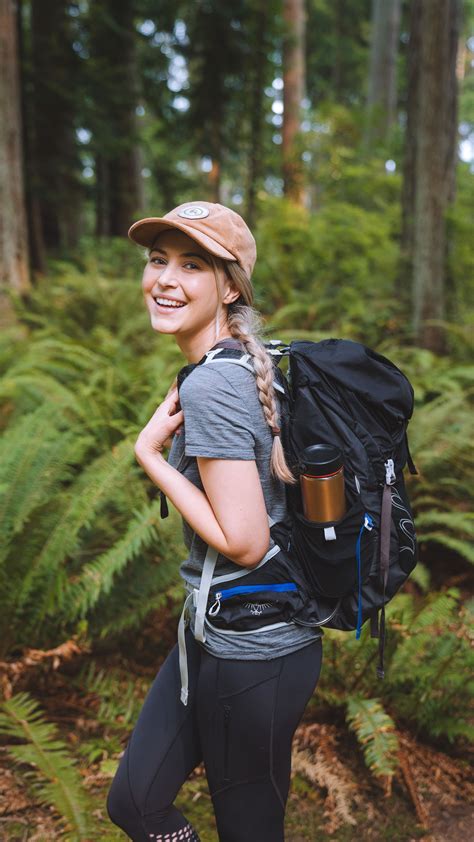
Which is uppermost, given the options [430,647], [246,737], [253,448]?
[253,448]

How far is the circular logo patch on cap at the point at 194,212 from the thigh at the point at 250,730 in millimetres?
1093

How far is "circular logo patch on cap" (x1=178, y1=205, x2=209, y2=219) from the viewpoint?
163 cm

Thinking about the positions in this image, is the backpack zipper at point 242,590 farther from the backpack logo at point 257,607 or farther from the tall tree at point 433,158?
the tall tree at point 433,158

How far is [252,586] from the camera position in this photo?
5.14 ft

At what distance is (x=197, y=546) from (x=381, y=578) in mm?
463

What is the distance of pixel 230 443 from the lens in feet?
4.75

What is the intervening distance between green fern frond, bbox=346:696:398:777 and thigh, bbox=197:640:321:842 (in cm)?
93

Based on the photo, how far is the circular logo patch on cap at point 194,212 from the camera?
163 cm

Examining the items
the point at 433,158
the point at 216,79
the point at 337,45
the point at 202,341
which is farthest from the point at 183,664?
the point at 337,45

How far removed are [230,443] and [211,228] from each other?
0.55 m

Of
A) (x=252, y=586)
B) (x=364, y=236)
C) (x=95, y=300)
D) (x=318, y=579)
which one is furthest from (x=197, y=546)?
(x=364, y=236)

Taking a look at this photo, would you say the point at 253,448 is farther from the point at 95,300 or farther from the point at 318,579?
the point at 95,300

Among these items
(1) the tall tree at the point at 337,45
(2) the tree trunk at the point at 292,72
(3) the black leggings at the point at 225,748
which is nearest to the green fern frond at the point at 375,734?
(3) the black leggings at the point at 225,748

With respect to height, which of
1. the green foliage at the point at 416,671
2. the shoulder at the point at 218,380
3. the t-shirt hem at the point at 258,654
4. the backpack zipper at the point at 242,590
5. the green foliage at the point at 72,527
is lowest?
the green foliage at the point at 416,671
